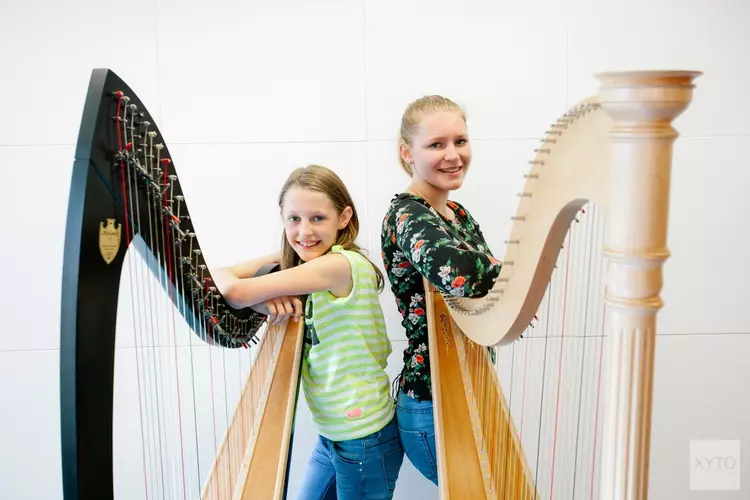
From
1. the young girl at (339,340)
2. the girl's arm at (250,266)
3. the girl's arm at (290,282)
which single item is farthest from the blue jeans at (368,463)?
the girl's arm at (250,266)

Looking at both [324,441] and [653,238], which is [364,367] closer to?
[324,441]

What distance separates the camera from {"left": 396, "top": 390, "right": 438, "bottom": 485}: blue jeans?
5.98 ft

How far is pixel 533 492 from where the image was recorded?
142 centimetres

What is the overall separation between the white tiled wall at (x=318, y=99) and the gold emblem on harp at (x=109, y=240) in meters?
1.55

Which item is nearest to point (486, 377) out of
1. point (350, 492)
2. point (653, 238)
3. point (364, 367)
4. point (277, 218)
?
point (364, 367)

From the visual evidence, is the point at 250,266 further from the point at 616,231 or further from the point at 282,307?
the point at 616,231

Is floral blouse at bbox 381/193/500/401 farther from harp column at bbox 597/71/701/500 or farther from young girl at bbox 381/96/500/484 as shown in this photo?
harp column at bbox 597/71/701/500

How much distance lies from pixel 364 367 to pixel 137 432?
1.10 meters

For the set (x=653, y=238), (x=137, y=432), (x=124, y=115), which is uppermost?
(x=124, y=115)

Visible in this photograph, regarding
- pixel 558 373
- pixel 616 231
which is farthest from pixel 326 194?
pixel 616 231

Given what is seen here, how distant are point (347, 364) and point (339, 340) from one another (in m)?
0.06

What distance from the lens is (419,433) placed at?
1824mm

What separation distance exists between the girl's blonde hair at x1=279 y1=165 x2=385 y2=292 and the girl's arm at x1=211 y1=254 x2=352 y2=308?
0.36 ft

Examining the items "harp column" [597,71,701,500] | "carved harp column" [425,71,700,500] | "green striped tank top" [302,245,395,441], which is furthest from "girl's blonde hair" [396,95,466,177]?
"harp column" [597,71,701,500]
